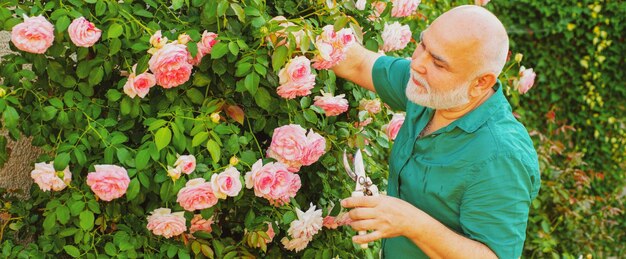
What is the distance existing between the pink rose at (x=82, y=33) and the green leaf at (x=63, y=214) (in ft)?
1.53

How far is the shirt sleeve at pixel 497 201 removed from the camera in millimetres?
2012

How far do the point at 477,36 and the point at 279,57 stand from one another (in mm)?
507

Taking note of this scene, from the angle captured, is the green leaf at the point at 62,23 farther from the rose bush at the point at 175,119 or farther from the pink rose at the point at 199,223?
the pink rose at the point at 199,223

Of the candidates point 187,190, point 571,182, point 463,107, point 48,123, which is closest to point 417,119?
point 463,107

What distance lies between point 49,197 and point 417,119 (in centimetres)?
111

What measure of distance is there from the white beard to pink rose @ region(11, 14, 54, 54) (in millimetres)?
962

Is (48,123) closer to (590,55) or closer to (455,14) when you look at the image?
(455,14)

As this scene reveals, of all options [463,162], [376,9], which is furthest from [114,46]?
[463,162]

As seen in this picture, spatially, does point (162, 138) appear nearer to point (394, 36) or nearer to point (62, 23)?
point (62, 23)

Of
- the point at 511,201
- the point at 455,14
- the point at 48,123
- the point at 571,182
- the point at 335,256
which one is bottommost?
the point at 571,182

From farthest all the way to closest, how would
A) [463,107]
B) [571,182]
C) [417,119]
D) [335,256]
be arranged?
[571,182] < [335,256] < [417,119] < [463,107]

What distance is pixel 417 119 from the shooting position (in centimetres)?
229

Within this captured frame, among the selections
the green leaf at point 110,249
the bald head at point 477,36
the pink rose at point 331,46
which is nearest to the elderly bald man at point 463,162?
the bald head at point 477,36

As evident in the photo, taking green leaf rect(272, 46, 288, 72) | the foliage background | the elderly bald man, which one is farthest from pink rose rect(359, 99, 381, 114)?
green leaf rect(272, 46, 288, 72)
